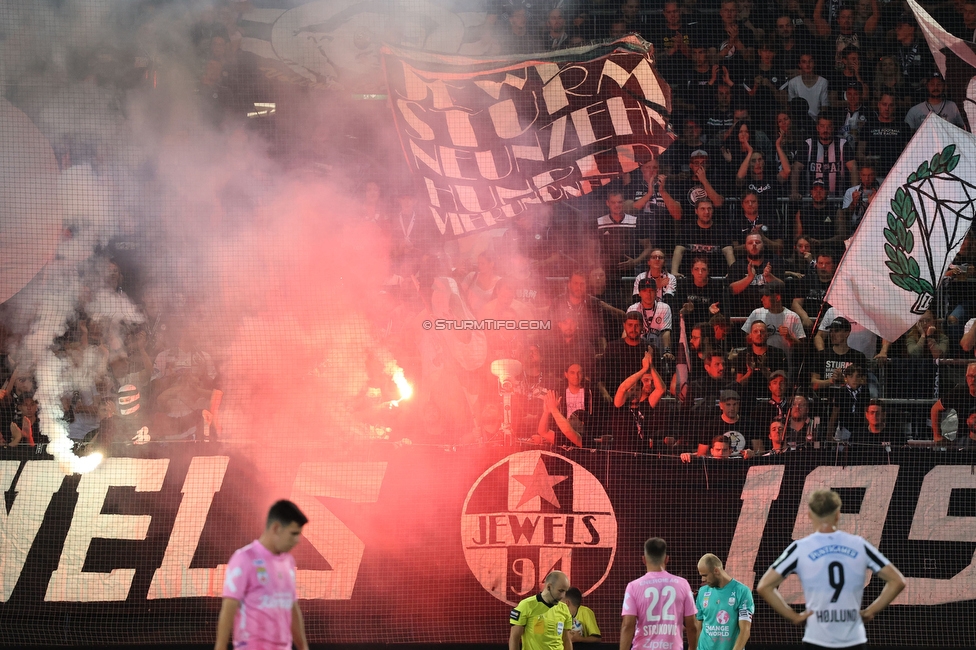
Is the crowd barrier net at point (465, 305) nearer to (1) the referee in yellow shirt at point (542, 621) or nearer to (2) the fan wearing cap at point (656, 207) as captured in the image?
(2) the fan wearing cap at point (656, 207)

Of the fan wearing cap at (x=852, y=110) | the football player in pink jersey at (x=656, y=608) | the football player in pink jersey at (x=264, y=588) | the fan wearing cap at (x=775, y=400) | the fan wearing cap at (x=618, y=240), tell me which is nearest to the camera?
the football player in pink jersey at (x=264, y=588)

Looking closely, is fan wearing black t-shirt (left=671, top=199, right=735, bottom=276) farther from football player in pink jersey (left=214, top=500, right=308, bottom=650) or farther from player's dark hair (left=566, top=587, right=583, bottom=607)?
football player in pink jersey (left=214, top=500, right=308, bottom=650)

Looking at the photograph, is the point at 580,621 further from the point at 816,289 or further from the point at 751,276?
the point at 816,289

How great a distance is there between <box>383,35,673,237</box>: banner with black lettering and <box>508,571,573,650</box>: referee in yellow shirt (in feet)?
16.2

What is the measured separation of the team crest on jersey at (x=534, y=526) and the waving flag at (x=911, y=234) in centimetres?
363

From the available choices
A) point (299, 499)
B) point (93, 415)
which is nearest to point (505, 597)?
point (299, 499)

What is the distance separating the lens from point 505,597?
773cm

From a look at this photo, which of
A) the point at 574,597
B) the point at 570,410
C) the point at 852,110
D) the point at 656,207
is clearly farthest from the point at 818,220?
the point at 574,597

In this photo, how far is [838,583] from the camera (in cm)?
425

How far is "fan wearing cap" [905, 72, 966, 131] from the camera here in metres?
9.99

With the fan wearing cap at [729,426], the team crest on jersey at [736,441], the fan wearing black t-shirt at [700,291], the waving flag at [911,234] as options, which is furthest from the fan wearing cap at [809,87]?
the team crest on jersey at [736,441]

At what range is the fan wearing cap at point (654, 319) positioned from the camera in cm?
936

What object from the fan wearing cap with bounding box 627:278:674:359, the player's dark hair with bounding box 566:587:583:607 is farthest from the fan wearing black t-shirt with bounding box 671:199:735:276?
the player's dark hair with bounding box 566:587:583:607

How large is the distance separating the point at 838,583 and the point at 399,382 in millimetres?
5327
